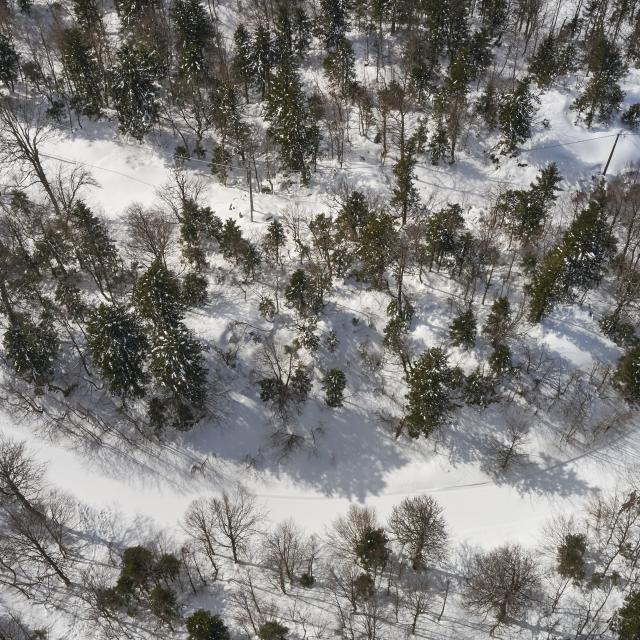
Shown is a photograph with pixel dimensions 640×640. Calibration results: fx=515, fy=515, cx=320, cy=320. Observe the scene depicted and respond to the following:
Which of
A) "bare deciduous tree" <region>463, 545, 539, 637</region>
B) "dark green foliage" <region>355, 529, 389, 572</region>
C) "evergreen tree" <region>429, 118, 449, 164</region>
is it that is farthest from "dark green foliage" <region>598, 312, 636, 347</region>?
"dark green foliage" <region>355, 529, 389, 572</region>

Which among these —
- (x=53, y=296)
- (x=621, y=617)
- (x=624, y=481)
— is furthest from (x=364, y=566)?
(x=53, y=296)

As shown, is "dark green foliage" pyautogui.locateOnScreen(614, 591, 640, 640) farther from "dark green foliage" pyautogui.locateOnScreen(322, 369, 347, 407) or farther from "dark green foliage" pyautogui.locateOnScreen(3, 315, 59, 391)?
"dark green foliage" pyautogui.locateOnScreen(3, 315, 59, 391)

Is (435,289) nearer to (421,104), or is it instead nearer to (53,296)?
(421,104)

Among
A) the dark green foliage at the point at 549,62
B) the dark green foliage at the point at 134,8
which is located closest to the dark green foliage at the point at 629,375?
the dark green foliage at the point at 549,62

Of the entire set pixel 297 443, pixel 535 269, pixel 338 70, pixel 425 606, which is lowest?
pixel 425 606

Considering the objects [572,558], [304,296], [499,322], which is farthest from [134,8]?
[572,558]

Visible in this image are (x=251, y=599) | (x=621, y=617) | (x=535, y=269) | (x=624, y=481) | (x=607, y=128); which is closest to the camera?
(x=621, y=617)

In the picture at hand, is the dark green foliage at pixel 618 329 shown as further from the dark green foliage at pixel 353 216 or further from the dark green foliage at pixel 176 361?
the dark green foliage at pixel 176 361
